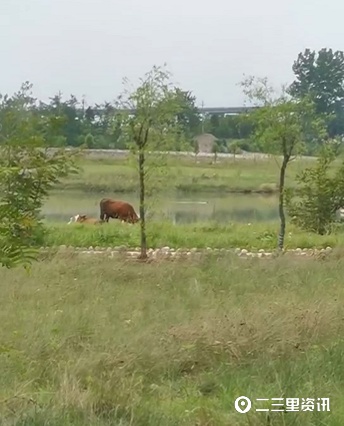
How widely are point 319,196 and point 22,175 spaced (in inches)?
511

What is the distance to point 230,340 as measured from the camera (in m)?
4.01

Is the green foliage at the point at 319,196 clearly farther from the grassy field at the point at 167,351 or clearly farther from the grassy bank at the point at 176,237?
the grassy field at the point at 167,351

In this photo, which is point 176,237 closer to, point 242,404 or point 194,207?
point 194,207

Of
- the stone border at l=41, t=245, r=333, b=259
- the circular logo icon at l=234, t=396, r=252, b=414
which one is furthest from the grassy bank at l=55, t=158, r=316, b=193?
the circular logo icon at l=234, t=396, r=252, b=414

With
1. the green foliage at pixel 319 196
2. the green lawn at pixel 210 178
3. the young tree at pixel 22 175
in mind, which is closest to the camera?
the young tree at pixel 22 175

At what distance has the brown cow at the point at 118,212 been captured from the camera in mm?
17266

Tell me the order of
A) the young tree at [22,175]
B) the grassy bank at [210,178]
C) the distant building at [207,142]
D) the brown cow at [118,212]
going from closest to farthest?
1. the young tree at [22,175]
2. the brown cow at [118,212]
3. the grassy bank at [210,178]
4. the distant building at [207,142]

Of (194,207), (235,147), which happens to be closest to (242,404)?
(194,207)

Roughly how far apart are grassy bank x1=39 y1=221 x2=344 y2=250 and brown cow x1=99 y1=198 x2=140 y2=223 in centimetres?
159

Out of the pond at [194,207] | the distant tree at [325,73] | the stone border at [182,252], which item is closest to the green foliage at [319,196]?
the stone border at [182,252]

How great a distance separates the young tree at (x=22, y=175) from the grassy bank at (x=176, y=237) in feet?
33.7

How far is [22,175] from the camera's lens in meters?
2.45

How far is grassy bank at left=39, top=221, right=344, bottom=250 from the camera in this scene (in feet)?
44.5

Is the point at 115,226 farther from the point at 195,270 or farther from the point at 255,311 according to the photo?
the point at 255,311
